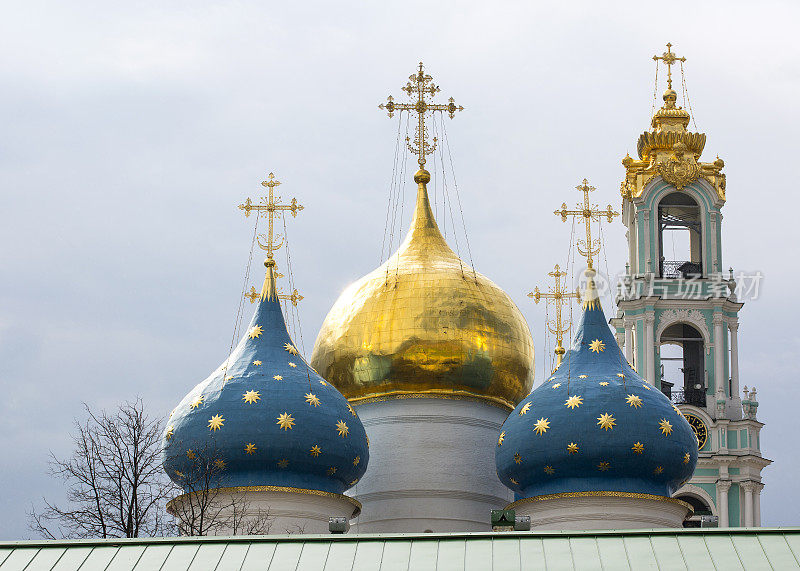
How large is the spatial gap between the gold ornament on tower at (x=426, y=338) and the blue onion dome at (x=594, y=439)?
1.95m

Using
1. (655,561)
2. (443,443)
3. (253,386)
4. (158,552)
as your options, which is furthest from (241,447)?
(655,561)

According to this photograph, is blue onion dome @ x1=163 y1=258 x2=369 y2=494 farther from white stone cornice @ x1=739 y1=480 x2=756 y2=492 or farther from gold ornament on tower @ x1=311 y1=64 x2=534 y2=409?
white stone cornice @ x1=739 y1=480 x2=756 y2=492

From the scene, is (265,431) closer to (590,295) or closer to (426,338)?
(426,338)

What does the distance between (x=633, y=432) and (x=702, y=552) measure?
30.7 feet

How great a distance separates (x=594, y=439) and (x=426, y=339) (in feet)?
12.9

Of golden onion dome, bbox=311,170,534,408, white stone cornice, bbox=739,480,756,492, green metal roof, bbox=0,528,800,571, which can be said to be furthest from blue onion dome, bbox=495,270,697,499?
white stone cornice, bbox=739,480,756,492

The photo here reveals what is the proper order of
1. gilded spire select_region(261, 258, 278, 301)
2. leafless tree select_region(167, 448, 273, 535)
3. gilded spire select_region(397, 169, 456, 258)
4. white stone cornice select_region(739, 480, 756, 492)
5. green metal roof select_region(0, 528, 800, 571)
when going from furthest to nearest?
white stone cornice select_region(739, 480, 756, 492), gilded spire select_region(397, 169, 456, 258), gilded spire select_region(261, 258, 278, 301), leafless tree select_region(167, 448, 273, 535), green metal roof select_region(0, 528, 800, 571)

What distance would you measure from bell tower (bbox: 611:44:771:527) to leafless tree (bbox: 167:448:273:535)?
18.7 metres

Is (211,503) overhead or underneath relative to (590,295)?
underneath

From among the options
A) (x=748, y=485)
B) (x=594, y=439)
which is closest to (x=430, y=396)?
(x=594, y=439)

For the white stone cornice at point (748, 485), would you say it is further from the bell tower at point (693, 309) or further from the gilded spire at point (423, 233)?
the gilded spire at point (423, 233)

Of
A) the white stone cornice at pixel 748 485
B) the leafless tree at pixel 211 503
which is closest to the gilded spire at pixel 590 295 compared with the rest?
the leafless tree at pixel 211 503

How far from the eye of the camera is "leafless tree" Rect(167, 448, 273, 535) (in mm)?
23984

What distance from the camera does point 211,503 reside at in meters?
24.6
